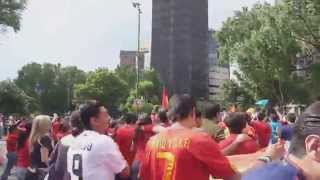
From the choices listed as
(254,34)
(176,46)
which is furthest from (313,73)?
(176,46)

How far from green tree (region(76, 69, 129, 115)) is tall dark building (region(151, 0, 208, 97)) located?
7842mm

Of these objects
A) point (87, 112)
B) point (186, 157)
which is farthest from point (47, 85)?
point (186, 157)

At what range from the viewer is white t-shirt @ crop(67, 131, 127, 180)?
631cm

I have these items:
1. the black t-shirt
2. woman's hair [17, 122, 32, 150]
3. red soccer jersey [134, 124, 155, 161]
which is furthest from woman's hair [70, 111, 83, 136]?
woman's hair [17, 122, 32, 150]

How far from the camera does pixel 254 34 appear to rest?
4291 centimetres

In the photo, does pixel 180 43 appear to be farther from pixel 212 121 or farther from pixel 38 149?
pixel 38 149

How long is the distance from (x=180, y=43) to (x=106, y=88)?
1669cm

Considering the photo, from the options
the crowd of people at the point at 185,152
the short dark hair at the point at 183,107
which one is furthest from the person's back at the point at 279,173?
the short dark hair at the point at 183,107

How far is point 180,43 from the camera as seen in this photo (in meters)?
126

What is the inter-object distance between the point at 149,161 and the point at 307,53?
4032cm

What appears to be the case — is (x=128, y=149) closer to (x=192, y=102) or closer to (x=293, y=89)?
(x=192, y=102)

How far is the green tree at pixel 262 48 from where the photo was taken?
39.7 meters

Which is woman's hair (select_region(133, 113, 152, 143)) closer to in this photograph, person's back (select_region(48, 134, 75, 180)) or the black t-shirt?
the black t-shirt

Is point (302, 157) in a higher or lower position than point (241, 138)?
higher
